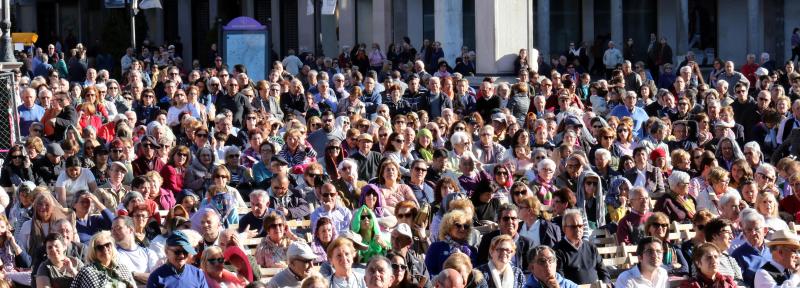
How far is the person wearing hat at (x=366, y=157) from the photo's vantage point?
19359 mm

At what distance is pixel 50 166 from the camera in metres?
18.5

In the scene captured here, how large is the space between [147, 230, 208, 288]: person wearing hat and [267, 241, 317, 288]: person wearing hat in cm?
53

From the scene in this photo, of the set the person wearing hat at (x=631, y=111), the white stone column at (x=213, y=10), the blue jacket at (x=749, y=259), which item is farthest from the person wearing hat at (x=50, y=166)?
the white stone column at (x=213, y=10)

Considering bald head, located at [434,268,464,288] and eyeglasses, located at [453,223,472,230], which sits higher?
eyeglasses, located at [453,223,472,230]

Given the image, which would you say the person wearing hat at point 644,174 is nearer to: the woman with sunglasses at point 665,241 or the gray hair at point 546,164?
the gray hair at point 546,164

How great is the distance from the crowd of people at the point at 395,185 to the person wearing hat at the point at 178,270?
0.5 inches

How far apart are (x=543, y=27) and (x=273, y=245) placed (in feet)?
116

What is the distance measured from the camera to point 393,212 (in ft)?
53.1

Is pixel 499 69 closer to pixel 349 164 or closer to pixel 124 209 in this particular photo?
pixel 349 164

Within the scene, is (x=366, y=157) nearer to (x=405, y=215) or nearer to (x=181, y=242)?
(x=405, y=215)

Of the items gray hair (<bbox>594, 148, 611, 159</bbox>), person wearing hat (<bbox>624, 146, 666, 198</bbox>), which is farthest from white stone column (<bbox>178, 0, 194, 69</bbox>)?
person wearing hat (<bbox>624, 146, 666, 198</bbox>)

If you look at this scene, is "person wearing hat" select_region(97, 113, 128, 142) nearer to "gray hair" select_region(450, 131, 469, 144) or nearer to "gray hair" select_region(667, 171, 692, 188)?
"gray hair" select_region(450, 131, 469, 144)

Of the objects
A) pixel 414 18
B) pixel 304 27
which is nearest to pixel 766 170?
pixel 414 18

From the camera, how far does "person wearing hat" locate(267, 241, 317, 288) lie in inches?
503
